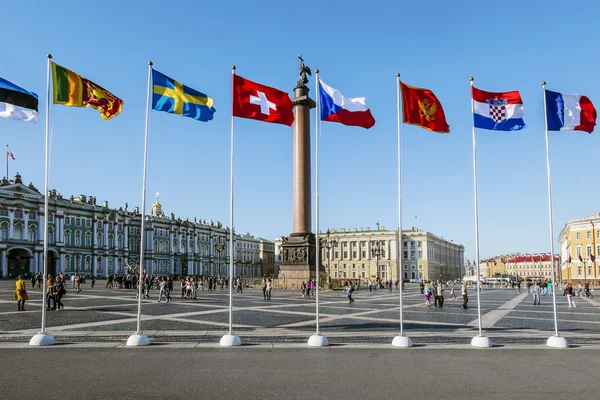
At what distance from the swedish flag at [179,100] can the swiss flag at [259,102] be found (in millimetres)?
1341

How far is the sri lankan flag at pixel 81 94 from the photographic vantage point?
1467 centimetres

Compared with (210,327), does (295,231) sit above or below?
above

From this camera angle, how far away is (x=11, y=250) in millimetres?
90812

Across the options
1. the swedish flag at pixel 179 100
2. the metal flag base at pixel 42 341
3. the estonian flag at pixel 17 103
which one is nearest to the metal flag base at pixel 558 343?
the swedish flag at pixel 179 100

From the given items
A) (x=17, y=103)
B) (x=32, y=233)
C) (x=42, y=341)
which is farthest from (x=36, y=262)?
(x=42, y=341)

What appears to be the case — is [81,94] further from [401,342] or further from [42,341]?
[401,342]

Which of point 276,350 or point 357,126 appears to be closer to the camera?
point 276,350

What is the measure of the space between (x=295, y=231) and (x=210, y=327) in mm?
29087

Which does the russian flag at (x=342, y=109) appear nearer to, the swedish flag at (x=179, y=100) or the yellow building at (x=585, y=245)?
the swedish flag at (x=179, y=100)

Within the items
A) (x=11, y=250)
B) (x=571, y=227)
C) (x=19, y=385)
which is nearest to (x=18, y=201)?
(x=11, y=250)

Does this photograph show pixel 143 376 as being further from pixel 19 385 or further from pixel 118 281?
pixel 118 281

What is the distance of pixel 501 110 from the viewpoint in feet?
52.1

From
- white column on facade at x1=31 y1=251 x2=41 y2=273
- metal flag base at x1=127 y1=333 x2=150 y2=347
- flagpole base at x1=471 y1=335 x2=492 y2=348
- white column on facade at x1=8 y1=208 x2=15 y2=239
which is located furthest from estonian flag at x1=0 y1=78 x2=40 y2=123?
white column on facade at x1=31 y1=251 x2=41 y2=273

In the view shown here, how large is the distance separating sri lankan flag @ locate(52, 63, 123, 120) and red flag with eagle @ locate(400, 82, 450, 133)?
8.85m
